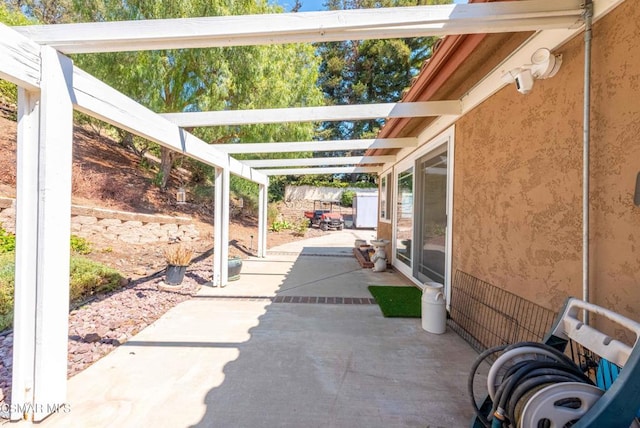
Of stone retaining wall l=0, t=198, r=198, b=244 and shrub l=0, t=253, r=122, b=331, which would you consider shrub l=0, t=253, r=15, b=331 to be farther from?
stone retaining wall l=0, t=198, r=198, b=244

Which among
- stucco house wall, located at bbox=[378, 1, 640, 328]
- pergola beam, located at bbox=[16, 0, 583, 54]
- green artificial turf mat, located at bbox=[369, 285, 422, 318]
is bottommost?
green artificial turf mat, located at bbox=[369, 285, 422, 318]

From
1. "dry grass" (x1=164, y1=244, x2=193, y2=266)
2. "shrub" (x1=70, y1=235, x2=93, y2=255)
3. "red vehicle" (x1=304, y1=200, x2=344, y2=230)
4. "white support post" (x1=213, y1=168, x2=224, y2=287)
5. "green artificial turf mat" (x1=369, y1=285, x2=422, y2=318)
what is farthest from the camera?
"red vehicle" (x1=304, y1=200, x2=344, y2=230)

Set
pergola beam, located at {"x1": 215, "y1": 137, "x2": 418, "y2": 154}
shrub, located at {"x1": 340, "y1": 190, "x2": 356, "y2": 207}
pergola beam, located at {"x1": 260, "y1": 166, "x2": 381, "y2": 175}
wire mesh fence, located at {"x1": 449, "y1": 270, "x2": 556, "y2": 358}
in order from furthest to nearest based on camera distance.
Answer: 1. shrub, located at {"x1": 340, "y1": 190, "x2": 356, "y2": 207}
2. pergola beam, located at {"x1": 260, "y1": 166, "x2": 381, "y2": 175}
3. pergola beam, located at {"x1": 215, "y1": 137, "x2": 418, "y2": 154}
4. wire mesh fence, located at {"x1": 449, "y1": 270, "x2": 556, "y2": 358}

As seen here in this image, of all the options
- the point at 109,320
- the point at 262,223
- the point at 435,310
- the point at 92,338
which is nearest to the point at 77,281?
the point at 109,320

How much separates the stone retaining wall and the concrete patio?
4.82 metres

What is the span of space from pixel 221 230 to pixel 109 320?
239 cm

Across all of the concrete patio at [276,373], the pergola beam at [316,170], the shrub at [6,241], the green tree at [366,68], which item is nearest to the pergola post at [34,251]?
the concrete patio at [276,373]

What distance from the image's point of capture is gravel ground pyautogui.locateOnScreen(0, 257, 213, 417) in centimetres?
287

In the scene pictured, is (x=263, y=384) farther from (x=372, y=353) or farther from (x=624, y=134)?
(x=624, y=134)

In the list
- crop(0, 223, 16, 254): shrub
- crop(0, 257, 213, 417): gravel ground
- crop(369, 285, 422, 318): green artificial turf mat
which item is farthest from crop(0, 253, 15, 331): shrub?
crop(369, 285, 422, 318): green artificial turf mat

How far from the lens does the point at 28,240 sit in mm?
2119

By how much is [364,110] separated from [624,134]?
8.11 ft

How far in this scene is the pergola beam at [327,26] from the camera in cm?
203

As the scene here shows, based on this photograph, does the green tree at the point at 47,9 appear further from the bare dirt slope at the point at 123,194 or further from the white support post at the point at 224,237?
the white support post at the point at 224,237
